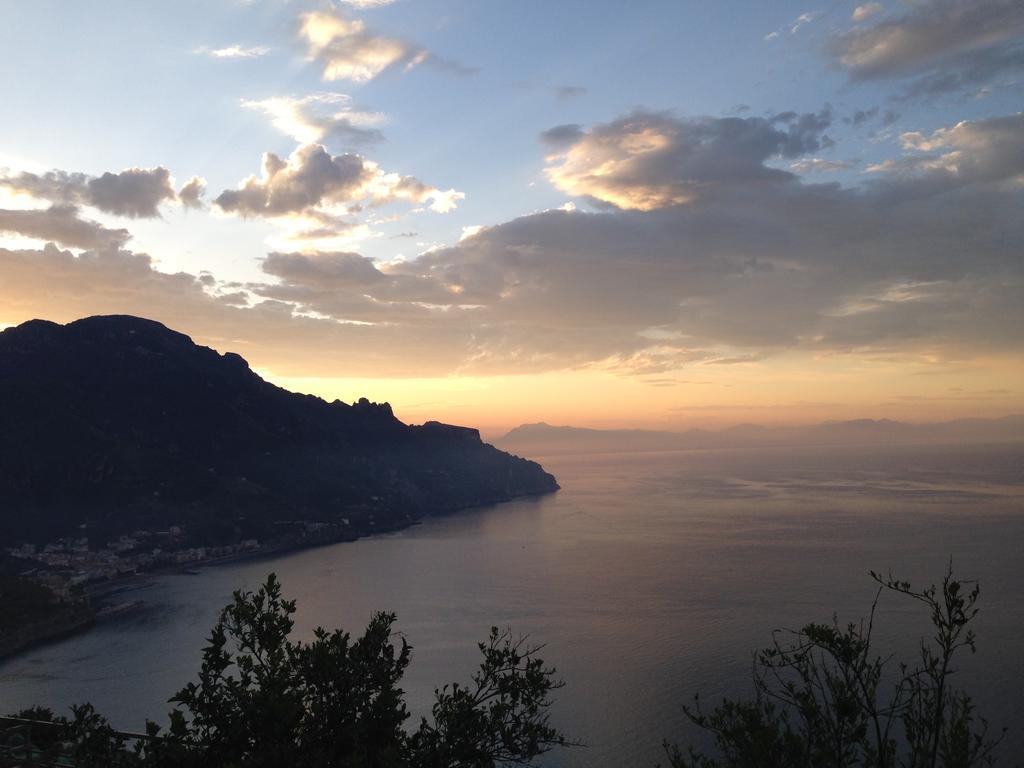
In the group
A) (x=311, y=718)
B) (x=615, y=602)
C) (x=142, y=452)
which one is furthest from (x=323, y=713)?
(x=142, y=452)

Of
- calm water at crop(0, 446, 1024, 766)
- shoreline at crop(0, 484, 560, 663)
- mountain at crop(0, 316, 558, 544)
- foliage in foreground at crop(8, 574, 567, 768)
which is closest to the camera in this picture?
foliage in foreground at crop(8, 574, 567, 768)

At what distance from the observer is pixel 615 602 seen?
83375mm

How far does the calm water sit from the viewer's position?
52.5m

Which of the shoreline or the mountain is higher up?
the mountain

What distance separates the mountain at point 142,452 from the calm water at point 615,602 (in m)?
27.8

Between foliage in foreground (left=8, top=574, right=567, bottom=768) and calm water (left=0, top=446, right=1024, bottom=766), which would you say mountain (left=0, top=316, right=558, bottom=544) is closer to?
calm water (left=0, top=446, right=1024, bottom=766)

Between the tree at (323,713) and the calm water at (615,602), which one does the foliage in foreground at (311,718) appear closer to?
the tree at (323,713)

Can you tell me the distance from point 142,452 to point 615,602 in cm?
12035

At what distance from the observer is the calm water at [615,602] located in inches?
2067

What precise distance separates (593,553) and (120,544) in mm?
84017

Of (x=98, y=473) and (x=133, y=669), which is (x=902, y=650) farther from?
(x=98, y=473)

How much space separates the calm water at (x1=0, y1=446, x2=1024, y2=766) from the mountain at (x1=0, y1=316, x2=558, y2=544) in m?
27.8

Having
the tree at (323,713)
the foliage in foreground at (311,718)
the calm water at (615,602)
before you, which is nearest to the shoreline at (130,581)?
the calm water at (615,602)

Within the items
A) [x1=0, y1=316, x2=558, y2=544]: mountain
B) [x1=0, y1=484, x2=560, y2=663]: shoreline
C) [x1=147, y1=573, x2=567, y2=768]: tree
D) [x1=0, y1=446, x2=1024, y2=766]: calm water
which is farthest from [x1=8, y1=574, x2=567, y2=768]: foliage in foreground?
[x1=0, y1=316, x2=558, y2=544]: mountain
